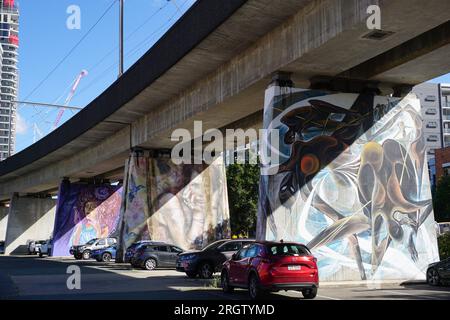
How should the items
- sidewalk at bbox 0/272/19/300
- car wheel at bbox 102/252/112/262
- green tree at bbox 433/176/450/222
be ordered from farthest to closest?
green tree at bbox 433/176/450/222
car wheel at bbox 102/252/112/262
sidewalk at bbox 0/272/19/300

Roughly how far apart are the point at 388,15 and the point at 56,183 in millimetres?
46141

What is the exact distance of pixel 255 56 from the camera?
63.6ft

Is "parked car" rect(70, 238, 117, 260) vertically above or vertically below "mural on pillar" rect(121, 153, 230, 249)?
below

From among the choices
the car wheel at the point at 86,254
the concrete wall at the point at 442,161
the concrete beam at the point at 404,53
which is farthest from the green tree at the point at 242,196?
the concrete beam at the point at 404,53

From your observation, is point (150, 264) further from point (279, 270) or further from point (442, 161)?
point (442, 161)

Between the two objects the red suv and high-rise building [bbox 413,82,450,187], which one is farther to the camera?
high-rise building [bbox 413,82,450,187]

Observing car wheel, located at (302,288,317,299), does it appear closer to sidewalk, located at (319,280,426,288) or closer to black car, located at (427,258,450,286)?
sidewalk, located at (319,280,426,288)

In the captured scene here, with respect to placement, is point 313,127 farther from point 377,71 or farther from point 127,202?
point 127,202

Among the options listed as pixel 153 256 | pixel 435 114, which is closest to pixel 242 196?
pixel 153 256

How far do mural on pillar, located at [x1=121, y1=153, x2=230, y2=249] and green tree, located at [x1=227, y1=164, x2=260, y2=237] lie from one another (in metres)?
32.1

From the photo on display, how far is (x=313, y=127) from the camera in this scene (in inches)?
754

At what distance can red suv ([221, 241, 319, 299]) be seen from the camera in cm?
1411

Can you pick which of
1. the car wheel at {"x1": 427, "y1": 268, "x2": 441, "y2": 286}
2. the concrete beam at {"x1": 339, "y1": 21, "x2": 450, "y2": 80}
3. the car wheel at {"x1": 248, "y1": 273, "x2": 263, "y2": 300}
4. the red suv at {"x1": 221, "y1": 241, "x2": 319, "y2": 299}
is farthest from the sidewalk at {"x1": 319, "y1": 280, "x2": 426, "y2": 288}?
the concrete beam at {"x1": 339, "y1": 21, "x2": 450, "y2": 80}

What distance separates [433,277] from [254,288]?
7140 mm
